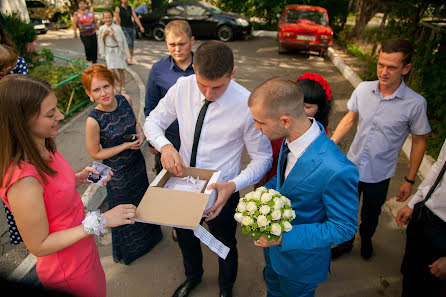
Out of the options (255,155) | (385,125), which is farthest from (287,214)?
(385,125)

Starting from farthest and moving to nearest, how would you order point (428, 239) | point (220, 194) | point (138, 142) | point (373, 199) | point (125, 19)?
point (125, 19) → point (373, 199) → point (138, 142) → point (428, 239) → point (220, 194)

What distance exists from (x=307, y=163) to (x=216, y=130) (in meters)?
0.79

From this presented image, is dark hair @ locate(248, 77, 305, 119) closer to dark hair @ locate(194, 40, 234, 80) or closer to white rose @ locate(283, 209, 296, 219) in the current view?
dark hair @ locate(194, 40, 234, 80)

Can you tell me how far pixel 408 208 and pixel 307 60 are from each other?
993 cm

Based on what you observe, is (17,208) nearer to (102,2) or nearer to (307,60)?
(307,60)

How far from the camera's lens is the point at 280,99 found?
1660 mm

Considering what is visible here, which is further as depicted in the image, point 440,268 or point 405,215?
point 405,215

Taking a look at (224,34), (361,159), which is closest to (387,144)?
(361,159)

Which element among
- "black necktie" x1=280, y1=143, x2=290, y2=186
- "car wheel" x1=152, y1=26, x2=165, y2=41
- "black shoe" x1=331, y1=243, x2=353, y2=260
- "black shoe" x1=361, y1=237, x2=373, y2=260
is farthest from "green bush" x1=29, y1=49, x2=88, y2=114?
"car wheel" x1=152, y1=26, x2=165, y2=41

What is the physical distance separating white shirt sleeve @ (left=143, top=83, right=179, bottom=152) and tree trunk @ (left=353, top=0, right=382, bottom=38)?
1186 centimetres

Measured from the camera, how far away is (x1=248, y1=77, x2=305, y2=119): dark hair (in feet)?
5.46

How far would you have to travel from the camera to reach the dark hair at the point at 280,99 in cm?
167

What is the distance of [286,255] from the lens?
1.96 metres

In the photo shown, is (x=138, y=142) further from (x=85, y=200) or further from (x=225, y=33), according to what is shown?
(x=225, y=33)
